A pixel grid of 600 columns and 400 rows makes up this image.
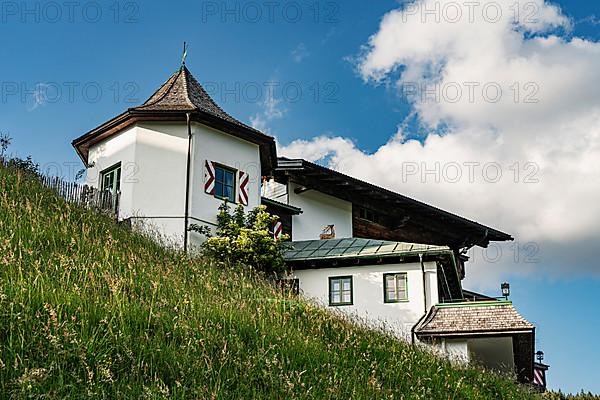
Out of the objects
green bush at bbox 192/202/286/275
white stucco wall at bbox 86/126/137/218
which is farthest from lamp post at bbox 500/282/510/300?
white stucco wall at bbox 86/126/137/218

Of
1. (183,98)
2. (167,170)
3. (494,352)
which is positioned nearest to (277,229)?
(167,170)

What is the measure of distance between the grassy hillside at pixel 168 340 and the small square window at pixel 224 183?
7140 mm

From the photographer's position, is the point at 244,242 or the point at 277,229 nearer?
the point at 244,242

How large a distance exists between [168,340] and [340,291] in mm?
14313

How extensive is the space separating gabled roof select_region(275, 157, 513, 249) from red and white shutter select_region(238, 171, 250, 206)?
409 centimetres

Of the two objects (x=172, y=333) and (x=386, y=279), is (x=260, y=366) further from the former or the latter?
(x=386, y=279)

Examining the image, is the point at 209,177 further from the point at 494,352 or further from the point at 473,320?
the point at 494,352

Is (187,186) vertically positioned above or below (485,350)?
above

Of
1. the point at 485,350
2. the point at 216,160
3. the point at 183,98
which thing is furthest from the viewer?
the point at 183,98

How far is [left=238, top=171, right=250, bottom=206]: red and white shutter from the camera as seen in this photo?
24391 millimetres

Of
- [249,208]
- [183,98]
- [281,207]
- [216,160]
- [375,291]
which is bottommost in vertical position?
[375,291]

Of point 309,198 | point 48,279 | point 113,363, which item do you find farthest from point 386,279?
point 113,363

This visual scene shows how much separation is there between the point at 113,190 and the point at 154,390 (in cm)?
1572

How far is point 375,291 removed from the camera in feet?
79.1
